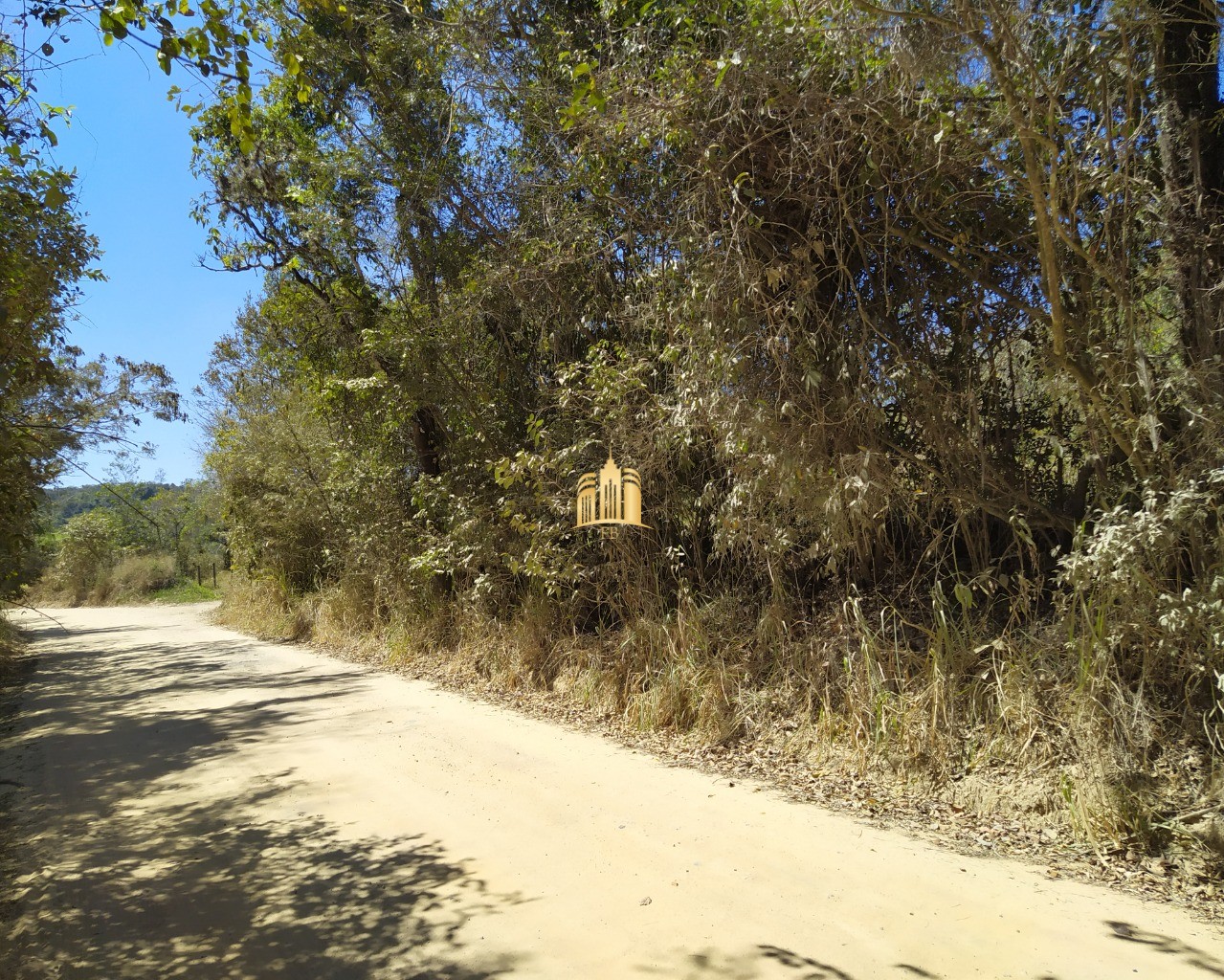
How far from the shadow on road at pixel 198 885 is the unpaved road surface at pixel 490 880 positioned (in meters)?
0.02

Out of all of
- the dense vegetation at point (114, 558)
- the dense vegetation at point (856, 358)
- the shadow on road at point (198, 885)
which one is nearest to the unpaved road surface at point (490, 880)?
the shadow on road at point (198, 885)

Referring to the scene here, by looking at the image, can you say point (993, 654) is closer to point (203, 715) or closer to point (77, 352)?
point (203, 715)

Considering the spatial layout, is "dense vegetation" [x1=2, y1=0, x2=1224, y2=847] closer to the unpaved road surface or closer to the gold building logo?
the gold building logo

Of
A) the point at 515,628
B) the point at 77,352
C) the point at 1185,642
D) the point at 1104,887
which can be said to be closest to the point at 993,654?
the point at 1185,642

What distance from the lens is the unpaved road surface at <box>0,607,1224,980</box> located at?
358cm

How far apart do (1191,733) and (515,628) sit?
7.21 meters

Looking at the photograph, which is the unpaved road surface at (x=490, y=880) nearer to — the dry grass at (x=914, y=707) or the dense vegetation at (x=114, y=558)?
the dry grass at (x=914, y=707)

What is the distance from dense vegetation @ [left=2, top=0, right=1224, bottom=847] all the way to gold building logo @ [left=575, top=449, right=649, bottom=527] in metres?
0.25

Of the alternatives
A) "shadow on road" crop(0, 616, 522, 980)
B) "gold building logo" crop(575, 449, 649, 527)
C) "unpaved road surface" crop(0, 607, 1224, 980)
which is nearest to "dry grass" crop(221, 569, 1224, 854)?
"unpaved road surface" crop(0, 607, 1224, 980)

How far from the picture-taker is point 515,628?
33.9ft

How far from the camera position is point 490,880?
14.5 ft

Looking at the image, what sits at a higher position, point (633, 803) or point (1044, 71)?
point (1044, 71)

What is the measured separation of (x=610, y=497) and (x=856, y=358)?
3270mm

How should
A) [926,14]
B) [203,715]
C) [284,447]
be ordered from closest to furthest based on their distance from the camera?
[926,14] → [203,715] → [284,447]
